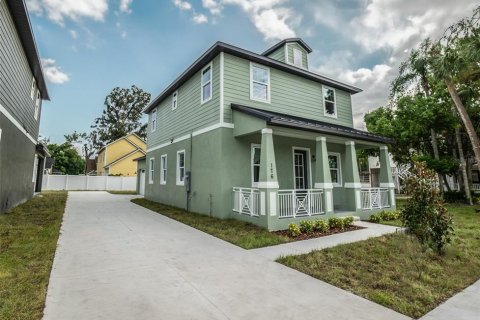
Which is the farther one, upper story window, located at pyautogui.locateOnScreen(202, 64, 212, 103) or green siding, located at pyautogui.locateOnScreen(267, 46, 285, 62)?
green siding, located at pyautogui.locateOnScreen(267, 46, 285, 62)

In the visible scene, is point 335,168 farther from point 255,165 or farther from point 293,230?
point 293,230

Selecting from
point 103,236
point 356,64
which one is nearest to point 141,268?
point 103,236

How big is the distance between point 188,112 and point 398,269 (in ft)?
31.3

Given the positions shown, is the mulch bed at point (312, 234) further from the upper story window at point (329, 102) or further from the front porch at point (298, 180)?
the upper story window at point (329, 102)

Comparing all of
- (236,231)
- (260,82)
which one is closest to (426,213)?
(236,231)

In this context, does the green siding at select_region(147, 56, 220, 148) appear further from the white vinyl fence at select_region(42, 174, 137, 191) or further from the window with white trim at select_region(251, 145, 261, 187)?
the white vinyl fence at select_region(42, 174, 137, 191)

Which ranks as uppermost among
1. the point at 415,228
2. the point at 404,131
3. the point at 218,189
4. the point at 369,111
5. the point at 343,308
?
the point at 369,111

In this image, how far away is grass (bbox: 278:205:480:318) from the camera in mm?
3197

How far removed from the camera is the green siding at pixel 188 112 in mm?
9266

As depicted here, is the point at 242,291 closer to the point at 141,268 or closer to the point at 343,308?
the point at 343,308

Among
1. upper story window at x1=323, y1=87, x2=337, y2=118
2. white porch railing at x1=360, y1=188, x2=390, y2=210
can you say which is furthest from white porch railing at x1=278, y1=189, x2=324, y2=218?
upper story window at x1=323, y1=87, x2=337, y2=118

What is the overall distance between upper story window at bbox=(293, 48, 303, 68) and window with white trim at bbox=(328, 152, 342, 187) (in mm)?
4726

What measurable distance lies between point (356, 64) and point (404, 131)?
625cm

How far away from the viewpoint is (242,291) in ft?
A: 10.8
